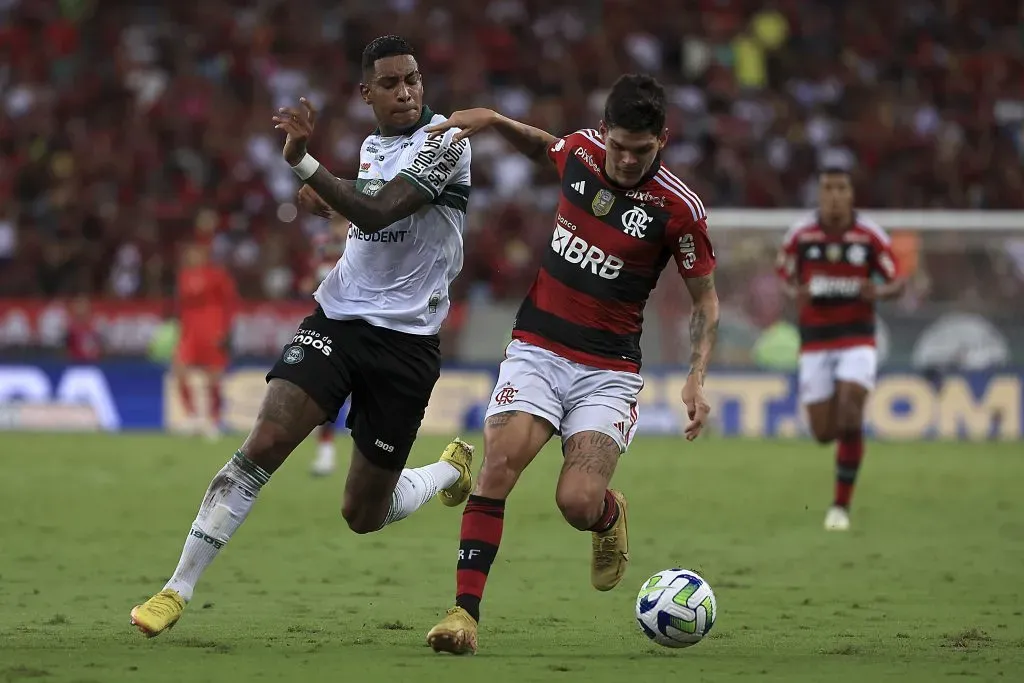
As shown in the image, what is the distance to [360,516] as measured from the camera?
8328 millimetres

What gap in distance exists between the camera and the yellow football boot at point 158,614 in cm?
698

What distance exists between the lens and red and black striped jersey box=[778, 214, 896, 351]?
545 inches

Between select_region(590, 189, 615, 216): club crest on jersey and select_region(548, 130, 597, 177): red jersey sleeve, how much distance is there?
308 millimetres

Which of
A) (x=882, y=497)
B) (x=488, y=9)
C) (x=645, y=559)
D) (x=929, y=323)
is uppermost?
(x=488, y=9)

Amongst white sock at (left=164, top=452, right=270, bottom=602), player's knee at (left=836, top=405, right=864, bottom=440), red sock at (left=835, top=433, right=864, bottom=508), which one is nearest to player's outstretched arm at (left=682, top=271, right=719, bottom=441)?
white sock at (left=164, top=452, right=270, bottom=602)

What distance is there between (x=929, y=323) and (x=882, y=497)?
8405 millimetres

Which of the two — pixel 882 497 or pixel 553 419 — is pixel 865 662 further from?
pixel 882 497

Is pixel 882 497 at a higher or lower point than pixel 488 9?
lower

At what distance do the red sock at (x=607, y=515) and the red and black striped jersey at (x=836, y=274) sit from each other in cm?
627

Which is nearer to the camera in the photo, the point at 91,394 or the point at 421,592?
the point at 421,592

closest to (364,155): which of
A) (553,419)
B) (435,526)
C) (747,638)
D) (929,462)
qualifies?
(553,419)

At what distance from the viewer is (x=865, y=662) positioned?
6922 mm

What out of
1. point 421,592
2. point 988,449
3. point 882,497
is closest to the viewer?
point 421,592

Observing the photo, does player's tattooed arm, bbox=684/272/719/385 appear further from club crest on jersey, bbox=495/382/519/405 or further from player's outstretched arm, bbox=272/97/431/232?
player's outstretched arm, bbox=272/97/431/232
